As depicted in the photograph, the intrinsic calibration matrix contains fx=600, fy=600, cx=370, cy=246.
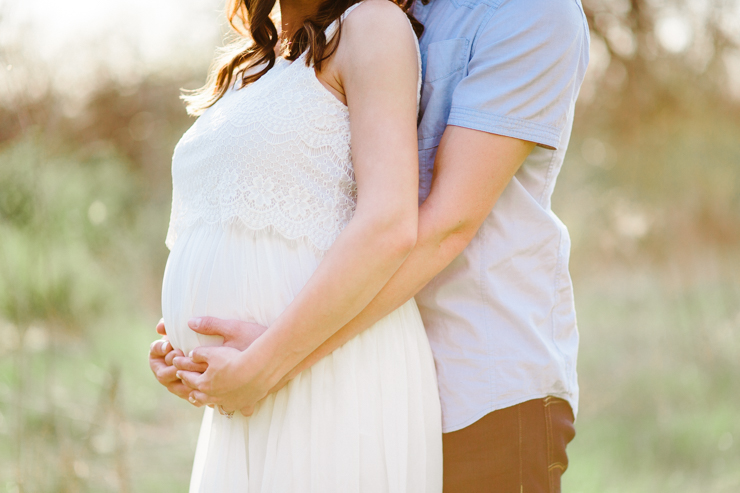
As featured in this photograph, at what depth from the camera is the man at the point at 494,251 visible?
45.5 inches

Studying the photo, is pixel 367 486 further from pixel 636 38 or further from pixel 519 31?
pixel 636 38

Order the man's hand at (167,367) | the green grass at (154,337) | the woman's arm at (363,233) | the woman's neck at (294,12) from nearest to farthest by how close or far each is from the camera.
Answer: the woman's arm at (363,233) → the man's hand at (167,367) → the woman's neck at (294,12) → the green grass at (154,337)

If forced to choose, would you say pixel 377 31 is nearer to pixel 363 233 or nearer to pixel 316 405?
pixel 363 233

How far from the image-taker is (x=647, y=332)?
555 centimetres

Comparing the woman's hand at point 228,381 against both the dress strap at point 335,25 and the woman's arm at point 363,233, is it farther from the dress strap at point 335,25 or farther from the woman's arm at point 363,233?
the dress strap at point 335,25

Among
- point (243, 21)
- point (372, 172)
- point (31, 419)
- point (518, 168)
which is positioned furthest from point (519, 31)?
point (31, 419)

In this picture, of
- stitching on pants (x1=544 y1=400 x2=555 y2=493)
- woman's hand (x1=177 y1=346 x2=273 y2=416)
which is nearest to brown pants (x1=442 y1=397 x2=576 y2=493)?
stitching on pants (x1=544 y1=400 x2=555 y2=493)

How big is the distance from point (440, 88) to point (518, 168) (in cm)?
24

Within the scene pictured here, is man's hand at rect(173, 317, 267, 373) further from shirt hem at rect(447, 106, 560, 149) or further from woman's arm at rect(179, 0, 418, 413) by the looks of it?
shirt hem at rect(447, 106, 560, 149)

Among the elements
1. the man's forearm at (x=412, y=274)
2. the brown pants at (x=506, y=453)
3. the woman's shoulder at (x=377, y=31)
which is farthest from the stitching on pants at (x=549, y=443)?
the woman's shoulder at (x=377, y=31)

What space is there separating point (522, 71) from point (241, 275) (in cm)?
69

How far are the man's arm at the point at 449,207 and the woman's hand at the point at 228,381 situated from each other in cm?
6

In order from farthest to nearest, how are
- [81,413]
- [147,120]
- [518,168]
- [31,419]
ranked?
1. [147,120]
2. [81,413]
3. [31,419]
4. [518,168]

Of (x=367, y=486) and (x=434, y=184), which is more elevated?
(x=434, y=184)
